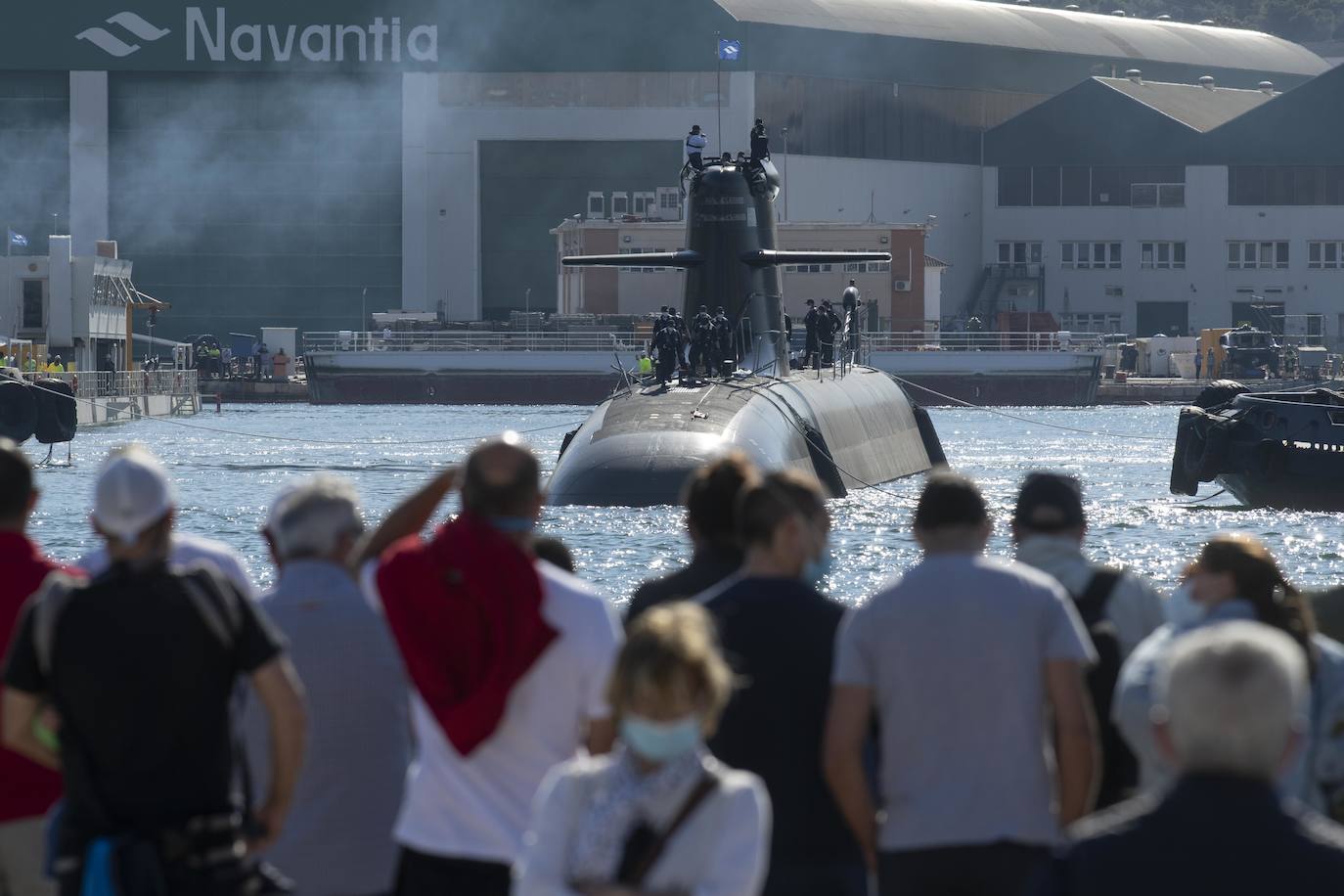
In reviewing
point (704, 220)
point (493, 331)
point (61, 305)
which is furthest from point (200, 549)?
point (493, 331)

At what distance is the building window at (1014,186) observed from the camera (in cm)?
8612

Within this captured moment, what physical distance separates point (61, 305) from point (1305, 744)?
5883 centimetres

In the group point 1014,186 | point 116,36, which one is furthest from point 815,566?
point 1014,186

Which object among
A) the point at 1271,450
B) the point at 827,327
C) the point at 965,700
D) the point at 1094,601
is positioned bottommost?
the point at 1271,450

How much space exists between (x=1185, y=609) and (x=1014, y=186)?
270 ft

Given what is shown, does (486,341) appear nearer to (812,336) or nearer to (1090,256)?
(1090,256)

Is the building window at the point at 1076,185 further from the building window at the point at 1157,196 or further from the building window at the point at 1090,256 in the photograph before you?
Result: the building window at the point at 1090,256

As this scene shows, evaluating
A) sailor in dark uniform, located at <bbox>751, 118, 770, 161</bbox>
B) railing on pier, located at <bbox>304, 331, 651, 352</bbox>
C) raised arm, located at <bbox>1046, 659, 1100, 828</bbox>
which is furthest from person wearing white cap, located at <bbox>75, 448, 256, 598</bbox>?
railing on pier, located at <bbox>304, 331, 651, 352</bbox>

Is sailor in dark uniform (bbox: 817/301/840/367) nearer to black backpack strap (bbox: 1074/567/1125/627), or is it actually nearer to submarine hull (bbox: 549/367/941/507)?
submarine hull (bbox: 549/367/941/507)

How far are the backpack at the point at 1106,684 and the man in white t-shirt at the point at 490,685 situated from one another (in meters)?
1.72

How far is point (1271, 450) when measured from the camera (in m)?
28.5

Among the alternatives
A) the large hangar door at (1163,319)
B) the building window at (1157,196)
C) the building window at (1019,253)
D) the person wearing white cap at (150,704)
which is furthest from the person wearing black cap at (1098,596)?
the building window at (1019,253)

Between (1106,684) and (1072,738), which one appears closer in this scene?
(1072,738)

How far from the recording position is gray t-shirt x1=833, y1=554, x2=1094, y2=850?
5.17 metres
